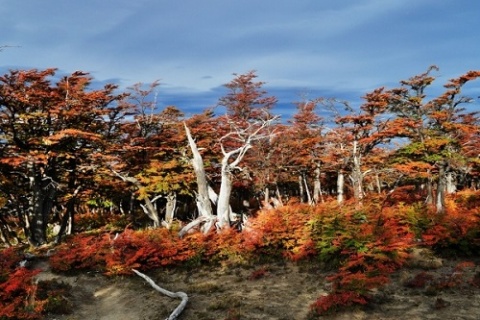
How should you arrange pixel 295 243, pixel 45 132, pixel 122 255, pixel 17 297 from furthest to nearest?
1. pixel 45 132
2. pixel 295 243
3. pixel 122 255
4. pixel 17 297

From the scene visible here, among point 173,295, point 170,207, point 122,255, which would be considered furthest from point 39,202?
point 173,295

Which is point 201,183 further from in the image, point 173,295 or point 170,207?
point 173,295

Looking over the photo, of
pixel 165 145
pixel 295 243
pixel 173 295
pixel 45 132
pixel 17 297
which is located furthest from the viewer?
pixel 165 145

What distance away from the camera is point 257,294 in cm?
1248

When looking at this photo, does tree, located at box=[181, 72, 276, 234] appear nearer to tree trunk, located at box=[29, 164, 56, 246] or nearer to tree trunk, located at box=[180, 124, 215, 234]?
tree trunk, located at box=[180, 124, 215, 234]

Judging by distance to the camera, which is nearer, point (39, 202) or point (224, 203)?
point (224, 203)

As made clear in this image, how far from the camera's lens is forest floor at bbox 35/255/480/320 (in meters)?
10.3

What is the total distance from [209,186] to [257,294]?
10867 mm

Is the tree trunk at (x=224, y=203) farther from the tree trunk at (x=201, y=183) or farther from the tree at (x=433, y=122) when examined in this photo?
the tree at (x=433, y=122)

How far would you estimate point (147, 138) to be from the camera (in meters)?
24.9

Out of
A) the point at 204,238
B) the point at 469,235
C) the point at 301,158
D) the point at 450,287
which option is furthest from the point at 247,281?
the point at 301,158

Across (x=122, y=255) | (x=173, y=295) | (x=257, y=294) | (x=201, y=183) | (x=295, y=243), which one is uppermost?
(x=201, y=183)

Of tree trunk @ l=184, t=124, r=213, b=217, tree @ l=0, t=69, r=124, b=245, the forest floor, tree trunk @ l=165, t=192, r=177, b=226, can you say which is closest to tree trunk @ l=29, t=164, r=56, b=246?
tree @ l=0, t=69, r=124, b=245

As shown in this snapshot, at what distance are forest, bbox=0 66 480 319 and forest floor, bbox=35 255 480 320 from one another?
46cm
